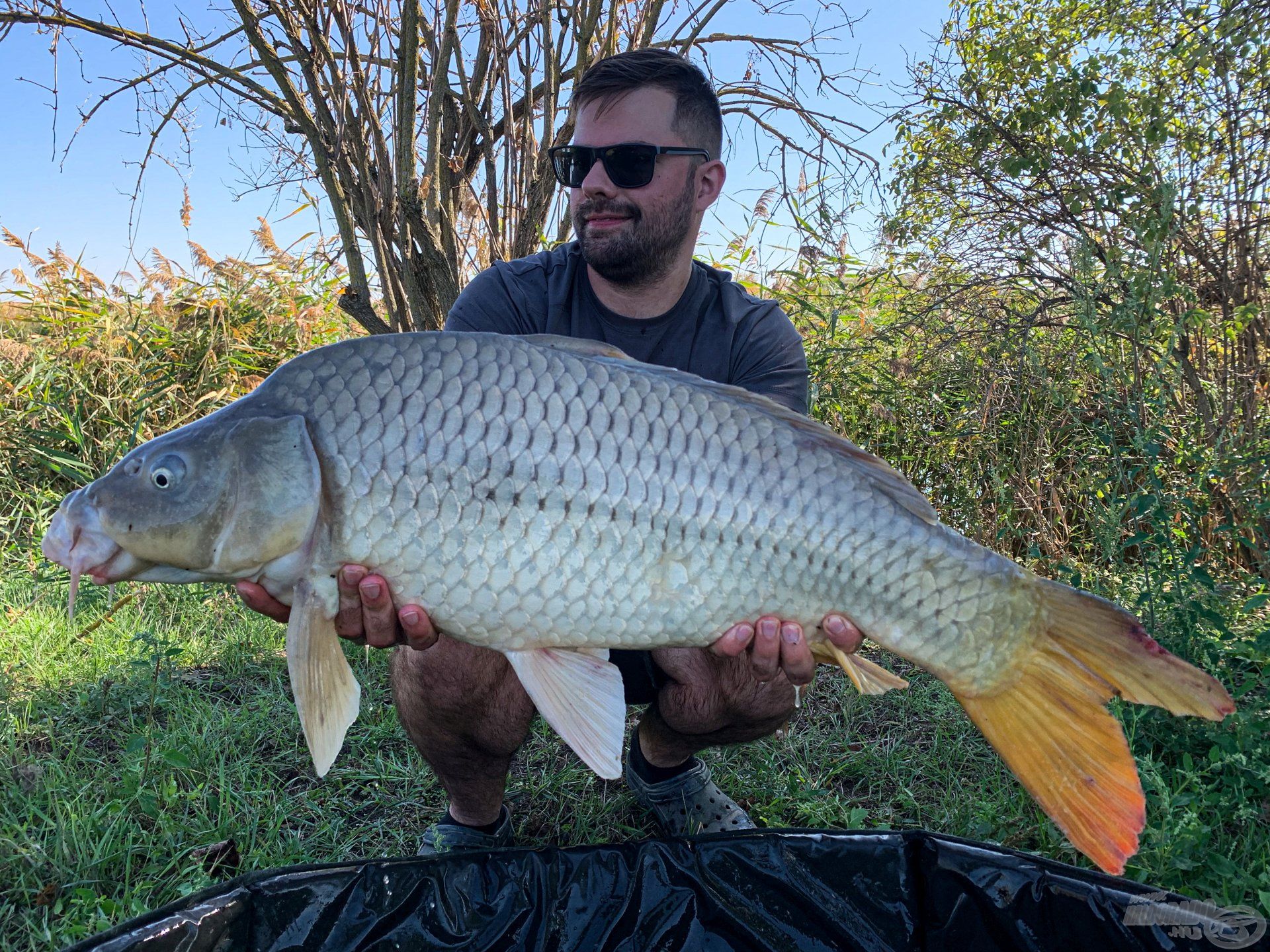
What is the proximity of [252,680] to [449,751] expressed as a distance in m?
0.95

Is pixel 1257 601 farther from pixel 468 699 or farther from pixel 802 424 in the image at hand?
pixel 468 699

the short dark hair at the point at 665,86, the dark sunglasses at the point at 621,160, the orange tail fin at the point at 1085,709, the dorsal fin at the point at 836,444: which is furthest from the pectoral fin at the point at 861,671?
the short dark hair at the point at 665,86

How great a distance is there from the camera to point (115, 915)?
141 centimetres

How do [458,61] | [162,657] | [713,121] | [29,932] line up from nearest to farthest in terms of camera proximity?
[29,932], [713,121], [162,657], [458,61]

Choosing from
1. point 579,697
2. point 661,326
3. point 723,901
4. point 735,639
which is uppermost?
point 661,326

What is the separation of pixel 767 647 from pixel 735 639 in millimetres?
59

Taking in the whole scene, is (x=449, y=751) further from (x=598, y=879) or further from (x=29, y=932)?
(x=29, y=932)

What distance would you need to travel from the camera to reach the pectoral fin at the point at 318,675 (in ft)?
3.95

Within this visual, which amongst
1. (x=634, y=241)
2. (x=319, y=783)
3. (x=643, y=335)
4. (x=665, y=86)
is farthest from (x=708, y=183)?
(x=319, y=783)

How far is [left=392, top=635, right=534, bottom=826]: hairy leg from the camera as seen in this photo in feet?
5.30

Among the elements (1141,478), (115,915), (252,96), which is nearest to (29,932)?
(115,915)

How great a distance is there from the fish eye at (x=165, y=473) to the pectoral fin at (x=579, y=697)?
0.51 metres

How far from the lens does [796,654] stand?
1355 mm

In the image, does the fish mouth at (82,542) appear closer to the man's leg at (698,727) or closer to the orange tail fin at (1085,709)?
the man's leg at (698,727)
